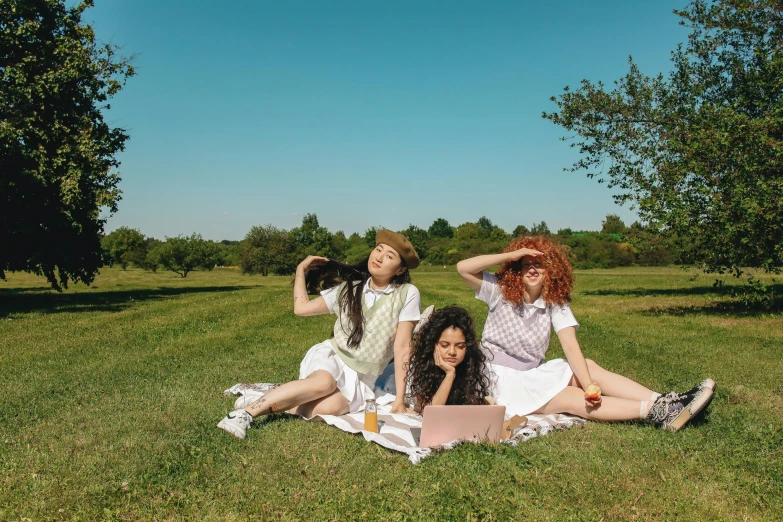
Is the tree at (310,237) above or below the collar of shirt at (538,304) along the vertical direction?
above

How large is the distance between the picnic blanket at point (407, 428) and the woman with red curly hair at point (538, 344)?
0.22 meters

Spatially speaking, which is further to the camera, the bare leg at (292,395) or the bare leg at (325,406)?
the bare leg at (325,406)

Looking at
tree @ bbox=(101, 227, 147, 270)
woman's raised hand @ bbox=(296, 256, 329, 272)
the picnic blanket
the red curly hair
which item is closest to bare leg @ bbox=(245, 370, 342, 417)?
the picnic blanket

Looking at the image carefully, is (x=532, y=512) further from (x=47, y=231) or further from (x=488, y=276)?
(x=47, y=231)

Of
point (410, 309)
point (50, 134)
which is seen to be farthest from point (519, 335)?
point (50, 134)

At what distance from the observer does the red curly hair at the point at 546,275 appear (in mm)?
5832

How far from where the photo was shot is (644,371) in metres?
8.45

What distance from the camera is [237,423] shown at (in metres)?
5.11

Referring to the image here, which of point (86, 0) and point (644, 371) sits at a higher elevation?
point (86, 0)

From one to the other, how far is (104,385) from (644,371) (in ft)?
22.3

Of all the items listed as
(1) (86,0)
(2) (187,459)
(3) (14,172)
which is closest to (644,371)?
(2) (187,459)

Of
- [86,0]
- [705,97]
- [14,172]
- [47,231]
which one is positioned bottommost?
[47,231]

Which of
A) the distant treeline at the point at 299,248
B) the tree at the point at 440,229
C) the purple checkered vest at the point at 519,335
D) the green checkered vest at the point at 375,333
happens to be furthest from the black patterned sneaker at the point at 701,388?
the tree at the point at 440,229

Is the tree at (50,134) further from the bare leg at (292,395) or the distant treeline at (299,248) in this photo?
the distant treeline at (299,248)
